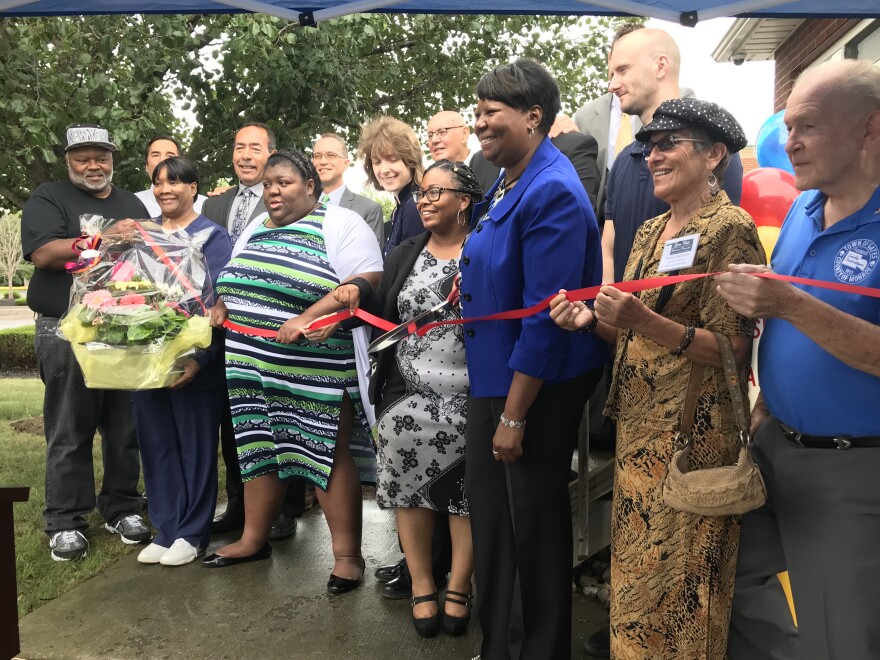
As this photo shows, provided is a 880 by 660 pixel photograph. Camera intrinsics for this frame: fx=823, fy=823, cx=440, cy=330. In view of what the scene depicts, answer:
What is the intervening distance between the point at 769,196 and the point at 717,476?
6.39 feet

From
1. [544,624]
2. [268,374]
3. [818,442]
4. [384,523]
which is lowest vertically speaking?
[384,523]

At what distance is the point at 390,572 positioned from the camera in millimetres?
4320

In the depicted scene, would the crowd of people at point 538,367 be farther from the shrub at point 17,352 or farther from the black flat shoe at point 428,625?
the shrub at point 17,352

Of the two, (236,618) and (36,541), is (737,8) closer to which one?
(236,618)

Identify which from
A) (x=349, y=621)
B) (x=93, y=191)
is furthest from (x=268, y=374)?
(x=93, y=191)

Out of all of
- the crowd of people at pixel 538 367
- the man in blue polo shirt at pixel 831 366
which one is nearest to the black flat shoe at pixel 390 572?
the crowd of people at pixel 538 367

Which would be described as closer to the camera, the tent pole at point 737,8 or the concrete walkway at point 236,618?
the tent pole at point 737,8

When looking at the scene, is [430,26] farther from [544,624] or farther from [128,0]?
[544,624]

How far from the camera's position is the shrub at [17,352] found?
16859 mm

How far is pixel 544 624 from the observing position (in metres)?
3.03

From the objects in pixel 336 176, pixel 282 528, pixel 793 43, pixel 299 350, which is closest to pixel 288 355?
pixel 299 350

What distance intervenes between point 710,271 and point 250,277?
2513 mm

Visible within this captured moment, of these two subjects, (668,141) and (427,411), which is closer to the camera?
(668,141)

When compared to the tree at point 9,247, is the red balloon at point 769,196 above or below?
above
